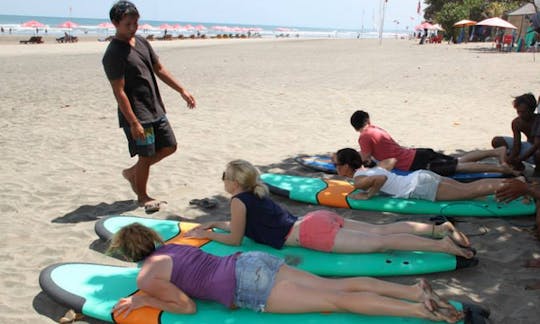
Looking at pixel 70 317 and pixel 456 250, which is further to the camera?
pixel 456 250

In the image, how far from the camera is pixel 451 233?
4.15 m

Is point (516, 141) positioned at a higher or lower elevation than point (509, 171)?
higher


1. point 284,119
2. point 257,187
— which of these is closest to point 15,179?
point 257,187

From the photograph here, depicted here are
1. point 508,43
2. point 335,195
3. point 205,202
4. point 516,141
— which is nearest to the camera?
point 335,195

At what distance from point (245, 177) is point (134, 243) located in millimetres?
1019

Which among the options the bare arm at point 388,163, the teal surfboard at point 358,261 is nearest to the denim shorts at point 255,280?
the teal surfboard at point 358,261

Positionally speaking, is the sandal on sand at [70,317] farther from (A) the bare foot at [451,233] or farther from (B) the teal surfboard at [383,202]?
(A) the bare foot at [451,233]

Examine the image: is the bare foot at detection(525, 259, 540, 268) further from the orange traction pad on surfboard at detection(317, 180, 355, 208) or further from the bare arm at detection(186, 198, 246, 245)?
the bare arm at detection(186, 198, 246, 245)

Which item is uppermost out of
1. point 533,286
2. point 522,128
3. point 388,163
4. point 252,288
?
point 522,128

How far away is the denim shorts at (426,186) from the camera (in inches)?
210

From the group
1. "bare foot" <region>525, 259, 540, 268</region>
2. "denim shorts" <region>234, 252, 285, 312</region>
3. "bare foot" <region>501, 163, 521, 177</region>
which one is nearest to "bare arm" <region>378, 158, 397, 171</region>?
"bare foot" <region>501, 163, 521, 177</region>

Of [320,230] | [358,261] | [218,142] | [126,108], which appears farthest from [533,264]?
[218,142]

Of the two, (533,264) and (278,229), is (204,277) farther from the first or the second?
(533,264)

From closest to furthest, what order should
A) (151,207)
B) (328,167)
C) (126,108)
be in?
(126,108) → (151,207) → (328,167)
